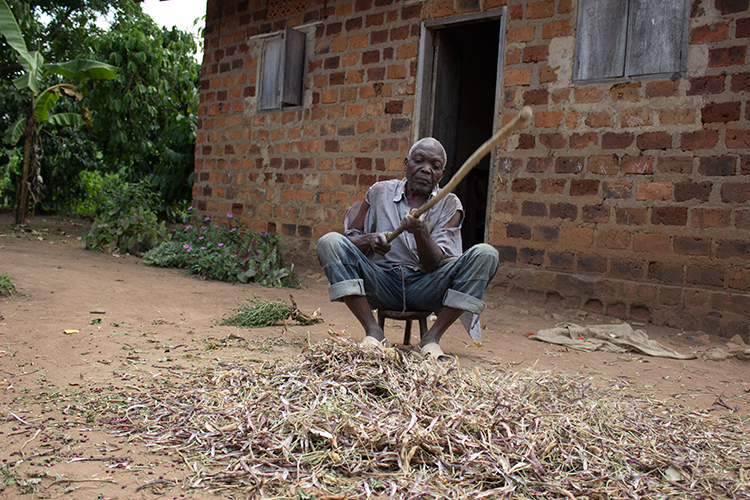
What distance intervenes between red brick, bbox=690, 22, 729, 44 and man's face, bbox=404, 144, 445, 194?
7.83 feet

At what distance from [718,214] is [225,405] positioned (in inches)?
142

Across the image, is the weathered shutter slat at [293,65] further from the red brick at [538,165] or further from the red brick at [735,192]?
the red brick at [735,192]

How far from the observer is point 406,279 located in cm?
299

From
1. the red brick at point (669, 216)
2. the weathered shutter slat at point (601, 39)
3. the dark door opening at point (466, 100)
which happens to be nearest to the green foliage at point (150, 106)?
the dark door opening at point (466, 100)

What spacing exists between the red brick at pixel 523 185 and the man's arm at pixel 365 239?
197cm

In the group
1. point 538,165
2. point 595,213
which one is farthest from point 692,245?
point 538,165

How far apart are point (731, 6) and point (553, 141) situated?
57.1 inches

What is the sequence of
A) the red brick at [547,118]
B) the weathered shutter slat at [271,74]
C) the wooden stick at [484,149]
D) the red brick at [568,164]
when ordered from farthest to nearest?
the weathered shutter slat at [271,74], the red brick at [547,118], the red brick at [568,164], the wooden stick at [484,149]

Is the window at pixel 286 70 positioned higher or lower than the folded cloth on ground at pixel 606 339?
higher

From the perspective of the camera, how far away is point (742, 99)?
12.6 ft

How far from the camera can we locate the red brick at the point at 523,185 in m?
4.64

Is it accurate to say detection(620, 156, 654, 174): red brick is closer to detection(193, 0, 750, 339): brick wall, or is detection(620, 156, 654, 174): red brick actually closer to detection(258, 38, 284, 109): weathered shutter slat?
detection(193, 0, 750, 339): brick wall

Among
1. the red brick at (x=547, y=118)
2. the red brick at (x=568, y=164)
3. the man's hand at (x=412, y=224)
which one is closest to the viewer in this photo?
the man's hand at (x=412, y=224)

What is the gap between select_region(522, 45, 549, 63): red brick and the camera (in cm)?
458
